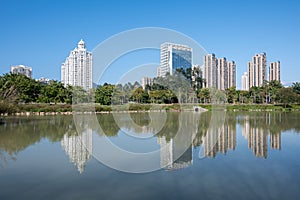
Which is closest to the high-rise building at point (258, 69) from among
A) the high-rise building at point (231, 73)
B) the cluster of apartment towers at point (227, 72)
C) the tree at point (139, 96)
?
the cluster of apartment towers at point (227, 72)

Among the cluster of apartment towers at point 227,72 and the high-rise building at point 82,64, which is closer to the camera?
the high-rise building at point 82,64

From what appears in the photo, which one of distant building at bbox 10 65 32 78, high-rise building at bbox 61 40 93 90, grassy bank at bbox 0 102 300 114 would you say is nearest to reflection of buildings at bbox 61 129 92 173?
high-rise building at bbox 61 40 93 90

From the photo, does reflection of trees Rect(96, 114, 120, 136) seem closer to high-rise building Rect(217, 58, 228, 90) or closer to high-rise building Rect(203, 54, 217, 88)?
high-rise building Rect(203, 54, 217, 88)

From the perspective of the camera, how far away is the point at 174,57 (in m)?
14.9

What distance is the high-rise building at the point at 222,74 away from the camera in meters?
46.5

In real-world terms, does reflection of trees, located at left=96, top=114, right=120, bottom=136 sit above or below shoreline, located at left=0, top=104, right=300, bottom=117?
below

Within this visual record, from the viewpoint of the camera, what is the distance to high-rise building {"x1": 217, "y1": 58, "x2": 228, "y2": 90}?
4652 cm

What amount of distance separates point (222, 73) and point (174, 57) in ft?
117

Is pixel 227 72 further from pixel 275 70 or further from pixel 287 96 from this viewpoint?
pixel 287 96

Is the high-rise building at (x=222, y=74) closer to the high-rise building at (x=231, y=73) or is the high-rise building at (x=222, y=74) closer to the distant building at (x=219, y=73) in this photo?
the distant building at (x=219, y=73)

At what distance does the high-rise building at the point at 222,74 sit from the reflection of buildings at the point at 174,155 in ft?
131

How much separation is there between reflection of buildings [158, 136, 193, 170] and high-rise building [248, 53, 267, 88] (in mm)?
50983

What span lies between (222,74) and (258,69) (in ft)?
40.2

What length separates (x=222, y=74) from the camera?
4841cm
